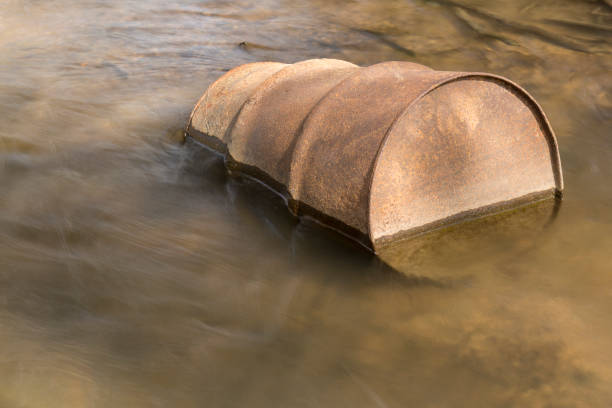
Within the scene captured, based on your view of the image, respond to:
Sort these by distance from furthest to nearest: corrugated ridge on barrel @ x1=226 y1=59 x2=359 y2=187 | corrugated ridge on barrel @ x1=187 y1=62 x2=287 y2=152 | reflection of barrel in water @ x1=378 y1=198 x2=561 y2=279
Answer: corrugated ridge on barrel @ x1=187 y1=62 x2=287 y2=152 → corrugated ridge on barrel @ x1=226 y1=59 x2=359 y2=187 → reflection of barrel in water @ x1=378 y1=198 x2=561 y2=279

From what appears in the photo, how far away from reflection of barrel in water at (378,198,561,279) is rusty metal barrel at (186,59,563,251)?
2.3 inches

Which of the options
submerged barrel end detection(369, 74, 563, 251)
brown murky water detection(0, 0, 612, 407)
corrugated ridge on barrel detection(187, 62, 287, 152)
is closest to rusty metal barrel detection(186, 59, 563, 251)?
submerged barrel end detection(369, 74, 563, 251)

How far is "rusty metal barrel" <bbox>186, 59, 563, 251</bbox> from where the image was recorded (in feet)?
8.53

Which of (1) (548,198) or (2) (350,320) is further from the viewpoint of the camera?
(1) (548,198)

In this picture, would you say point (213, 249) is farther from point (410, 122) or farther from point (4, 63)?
point (4, 63)

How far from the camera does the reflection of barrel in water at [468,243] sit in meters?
2.67

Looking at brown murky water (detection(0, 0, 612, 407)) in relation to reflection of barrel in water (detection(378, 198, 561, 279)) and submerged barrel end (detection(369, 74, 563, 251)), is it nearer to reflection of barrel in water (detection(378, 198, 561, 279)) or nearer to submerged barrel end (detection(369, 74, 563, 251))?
reflection of barrel in water (detection(378, 198, 561, 279))

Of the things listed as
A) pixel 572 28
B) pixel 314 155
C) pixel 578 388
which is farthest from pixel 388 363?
pixel 572 28

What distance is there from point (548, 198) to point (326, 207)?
4.42ft

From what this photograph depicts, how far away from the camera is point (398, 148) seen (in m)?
2.64

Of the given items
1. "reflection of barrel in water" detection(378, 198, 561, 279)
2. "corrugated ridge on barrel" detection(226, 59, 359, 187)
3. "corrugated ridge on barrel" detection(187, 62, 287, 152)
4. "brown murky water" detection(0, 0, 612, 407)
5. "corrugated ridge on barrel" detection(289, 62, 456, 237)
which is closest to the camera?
"brown murky water" detection(0, 0, 612, 407)

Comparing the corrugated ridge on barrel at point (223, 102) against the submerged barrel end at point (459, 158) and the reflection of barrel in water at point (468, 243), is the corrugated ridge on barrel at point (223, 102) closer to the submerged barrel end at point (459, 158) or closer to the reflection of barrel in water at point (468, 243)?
the submerged barrel end at point (459, 158)

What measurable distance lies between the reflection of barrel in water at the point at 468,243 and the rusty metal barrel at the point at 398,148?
0.06m

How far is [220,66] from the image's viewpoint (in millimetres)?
5500
